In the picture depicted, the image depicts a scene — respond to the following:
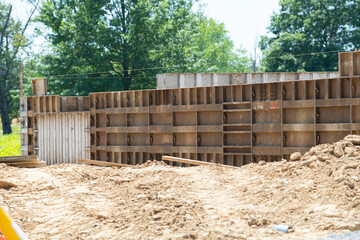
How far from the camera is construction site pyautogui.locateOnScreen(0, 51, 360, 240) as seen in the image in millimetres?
8078

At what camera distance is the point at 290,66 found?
40.9 metres

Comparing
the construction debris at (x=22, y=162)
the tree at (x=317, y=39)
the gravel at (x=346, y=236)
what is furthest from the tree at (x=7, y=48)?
the gravel at (x=346, y=236)

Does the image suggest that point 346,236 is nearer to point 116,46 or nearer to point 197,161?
point 197,161

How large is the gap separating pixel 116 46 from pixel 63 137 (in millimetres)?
16755

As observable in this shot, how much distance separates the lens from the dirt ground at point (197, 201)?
762 cm

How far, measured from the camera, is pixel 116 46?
115 feet

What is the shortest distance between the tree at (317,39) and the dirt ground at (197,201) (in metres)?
29.7

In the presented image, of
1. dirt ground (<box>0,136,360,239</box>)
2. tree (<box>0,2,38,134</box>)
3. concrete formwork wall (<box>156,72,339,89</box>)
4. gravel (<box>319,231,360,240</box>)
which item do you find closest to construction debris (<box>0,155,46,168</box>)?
dirt ground (<box>0,136,360,239</box>)

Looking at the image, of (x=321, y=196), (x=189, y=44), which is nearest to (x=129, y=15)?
(x=189, y=44)

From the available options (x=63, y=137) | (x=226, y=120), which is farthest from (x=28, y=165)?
(x=226, y=120)

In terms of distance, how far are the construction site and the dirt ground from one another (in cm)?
3

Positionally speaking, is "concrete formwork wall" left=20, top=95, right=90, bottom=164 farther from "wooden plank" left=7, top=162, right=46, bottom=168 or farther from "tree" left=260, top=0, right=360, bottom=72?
"tree" left=260, top=0, right=360, bottom=72

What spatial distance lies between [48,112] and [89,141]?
3218mm

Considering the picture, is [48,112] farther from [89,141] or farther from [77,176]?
[77,176]
